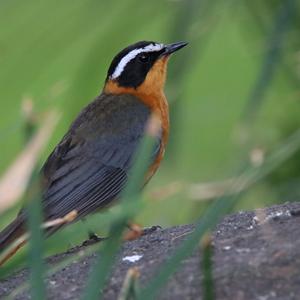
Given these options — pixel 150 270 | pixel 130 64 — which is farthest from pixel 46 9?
pixel 130 64

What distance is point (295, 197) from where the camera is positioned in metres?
6.23

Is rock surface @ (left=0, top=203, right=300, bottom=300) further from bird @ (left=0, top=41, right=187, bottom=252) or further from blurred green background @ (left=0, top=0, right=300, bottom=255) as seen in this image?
bird @ (left=0, top=41, right=187, bottom=252)

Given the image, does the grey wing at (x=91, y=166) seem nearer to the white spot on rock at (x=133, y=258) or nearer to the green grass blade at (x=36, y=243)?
the white spot on rock at (x=133, y=258)

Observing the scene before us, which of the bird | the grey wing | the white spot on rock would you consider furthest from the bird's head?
the white spot on rock

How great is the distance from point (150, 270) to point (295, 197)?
6.78 feet

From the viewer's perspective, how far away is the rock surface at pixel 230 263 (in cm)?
393

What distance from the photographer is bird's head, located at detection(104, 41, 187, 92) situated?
704cm

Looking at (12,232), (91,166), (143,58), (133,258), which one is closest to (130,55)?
(143,58)

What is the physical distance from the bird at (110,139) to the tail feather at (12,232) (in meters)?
0.14

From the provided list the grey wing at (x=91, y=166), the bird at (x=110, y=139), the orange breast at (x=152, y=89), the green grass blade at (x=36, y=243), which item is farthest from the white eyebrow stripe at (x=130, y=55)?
the green grass blade at (x=36, y=243)

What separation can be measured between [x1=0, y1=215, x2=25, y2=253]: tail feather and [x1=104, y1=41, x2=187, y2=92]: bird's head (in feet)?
5.96

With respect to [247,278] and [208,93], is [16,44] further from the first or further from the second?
[208,93]

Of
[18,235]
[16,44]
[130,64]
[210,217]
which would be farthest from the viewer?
[130,64]

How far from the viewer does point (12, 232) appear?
5.48 metres
